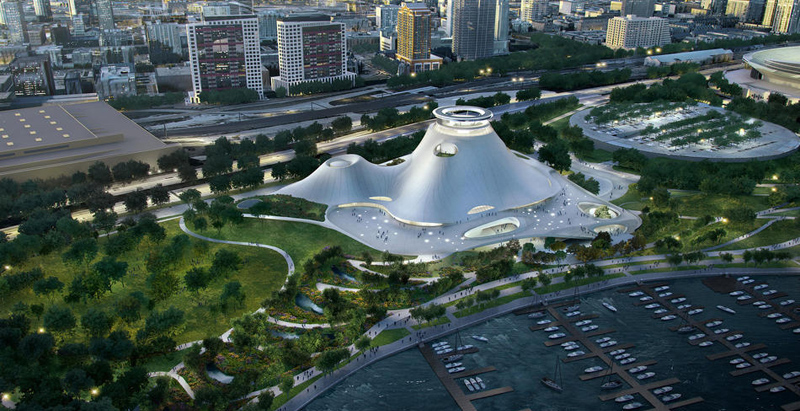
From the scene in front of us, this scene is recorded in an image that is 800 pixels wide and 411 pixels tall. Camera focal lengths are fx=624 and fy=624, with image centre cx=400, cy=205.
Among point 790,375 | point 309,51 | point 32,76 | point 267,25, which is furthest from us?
point 267,25

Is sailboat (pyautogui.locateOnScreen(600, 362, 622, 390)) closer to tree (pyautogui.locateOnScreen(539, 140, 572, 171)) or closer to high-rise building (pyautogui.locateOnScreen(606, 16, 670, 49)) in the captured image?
tree (pyautogui.locateOnScreen(539, 140, 572, 171))

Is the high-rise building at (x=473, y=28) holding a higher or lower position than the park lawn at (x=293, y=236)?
higher

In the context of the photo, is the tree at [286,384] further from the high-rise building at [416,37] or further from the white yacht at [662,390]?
the high-rise building at [416,37]

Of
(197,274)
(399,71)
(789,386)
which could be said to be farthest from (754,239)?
(399,71)

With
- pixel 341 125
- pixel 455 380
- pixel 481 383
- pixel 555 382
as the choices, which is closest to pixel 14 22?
pixel 341 125

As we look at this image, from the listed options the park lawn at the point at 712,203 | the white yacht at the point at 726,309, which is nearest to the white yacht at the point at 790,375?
the white yacht at the point at 726,309

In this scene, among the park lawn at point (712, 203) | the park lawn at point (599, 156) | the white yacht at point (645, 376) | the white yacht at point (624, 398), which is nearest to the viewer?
the white yacht at point (624, 398)

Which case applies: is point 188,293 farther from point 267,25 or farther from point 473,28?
point 267,25

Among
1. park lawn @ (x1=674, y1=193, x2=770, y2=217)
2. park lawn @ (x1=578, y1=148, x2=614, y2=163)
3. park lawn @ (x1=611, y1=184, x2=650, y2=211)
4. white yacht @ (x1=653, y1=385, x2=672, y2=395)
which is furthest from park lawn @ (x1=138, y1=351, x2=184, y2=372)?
park lawn @ (x1=578, y1=148, x2=614, y2=163)
